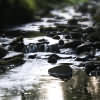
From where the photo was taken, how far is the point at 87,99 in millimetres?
8891

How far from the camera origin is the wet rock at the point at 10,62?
41.0ft

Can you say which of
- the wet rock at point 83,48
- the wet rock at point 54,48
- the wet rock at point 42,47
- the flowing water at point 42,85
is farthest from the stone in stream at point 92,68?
the wet rock at point 42,47

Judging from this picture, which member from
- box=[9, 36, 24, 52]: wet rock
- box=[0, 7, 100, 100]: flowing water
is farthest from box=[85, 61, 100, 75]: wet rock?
box=[9, 36, 24, 52]: wet rock

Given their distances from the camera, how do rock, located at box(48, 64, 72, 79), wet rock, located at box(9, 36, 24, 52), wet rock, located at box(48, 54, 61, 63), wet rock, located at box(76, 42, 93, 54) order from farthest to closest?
1. wet rock, located at box(9, 36, 24, 52)
2. wet rock, located at box(76, 42, 93, 54)
3. wet rock, located at box(48, 54, 61, 63)
4. rock, located at box(48, 64, 72, 79)

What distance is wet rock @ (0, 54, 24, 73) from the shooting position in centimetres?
1250

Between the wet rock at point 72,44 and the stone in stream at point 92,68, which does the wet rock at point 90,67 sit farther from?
the wet rock at point 72,44

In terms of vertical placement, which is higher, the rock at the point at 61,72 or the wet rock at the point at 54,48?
the wet rock at the point at 54,48

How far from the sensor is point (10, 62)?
515 inches

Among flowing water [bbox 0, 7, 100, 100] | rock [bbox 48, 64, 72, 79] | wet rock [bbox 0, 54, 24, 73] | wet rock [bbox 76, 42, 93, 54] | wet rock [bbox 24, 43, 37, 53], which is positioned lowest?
flowing water [bbox 0, 7, 100, 100]

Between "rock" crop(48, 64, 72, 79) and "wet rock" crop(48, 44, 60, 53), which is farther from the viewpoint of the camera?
"wet rock" crop(48, 44, 60, 53)

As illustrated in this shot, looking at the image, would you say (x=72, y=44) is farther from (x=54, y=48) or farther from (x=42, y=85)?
(x=42, y=85)

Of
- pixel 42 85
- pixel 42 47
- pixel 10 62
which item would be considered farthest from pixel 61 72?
pixel 42 47

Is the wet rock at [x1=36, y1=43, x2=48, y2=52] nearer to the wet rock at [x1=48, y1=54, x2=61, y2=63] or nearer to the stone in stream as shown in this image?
the wet rock at [x1=48, y1=54, x2=61, y2=63]

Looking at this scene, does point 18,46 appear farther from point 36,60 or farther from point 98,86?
point 98,86
